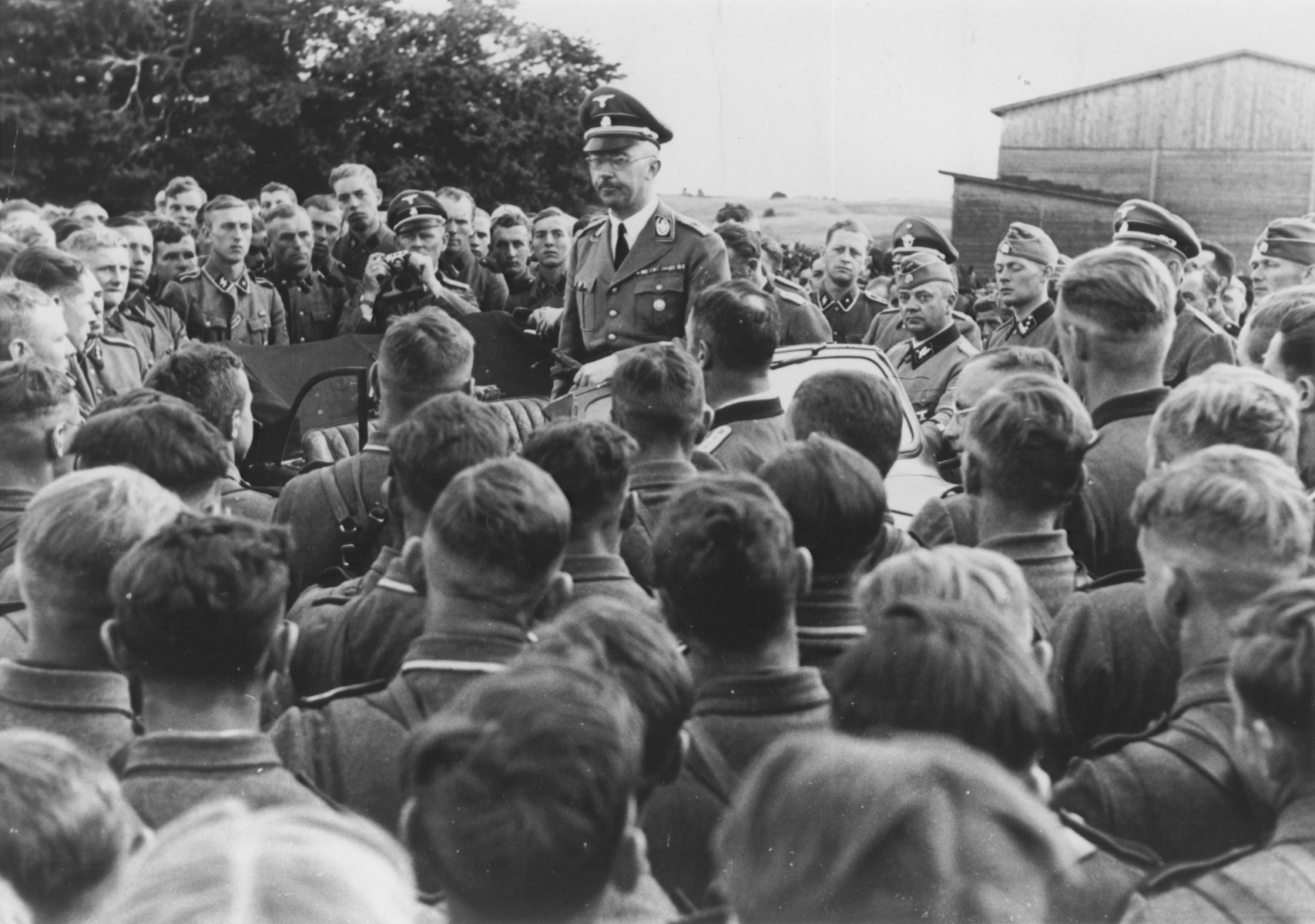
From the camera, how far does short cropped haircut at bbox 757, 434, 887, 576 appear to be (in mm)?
2914

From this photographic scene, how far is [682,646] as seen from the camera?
2775 mm

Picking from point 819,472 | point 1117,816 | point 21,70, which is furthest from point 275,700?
point 21,70

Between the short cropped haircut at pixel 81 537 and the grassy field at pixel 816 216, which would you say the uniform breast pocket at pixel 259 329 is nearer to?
the grassy field at pixel 816 216

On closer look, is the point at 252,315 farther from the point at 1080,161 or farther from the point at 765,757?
the point at 1080,161

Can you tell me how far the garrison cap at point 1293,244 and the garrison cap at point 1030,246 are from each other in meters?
0.99

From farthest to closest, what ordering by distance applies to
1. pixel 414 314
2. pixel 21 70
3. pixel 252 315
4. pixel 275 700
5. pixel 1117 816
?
pixel 21 70 < pixel 252 315 < pixel 414 314 < pixel 275 700 < pixel 1117 816

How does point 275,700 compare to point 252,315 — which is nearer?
point 275,700

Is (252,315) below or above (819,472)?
below

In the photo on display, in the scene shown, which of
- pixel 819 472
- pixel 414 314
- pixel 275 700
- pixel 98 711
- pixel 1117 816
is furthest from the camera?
pixel 414 314

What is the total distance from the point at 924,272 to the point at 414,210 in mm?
2664

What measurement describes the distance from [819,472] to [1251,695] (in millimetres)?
1058

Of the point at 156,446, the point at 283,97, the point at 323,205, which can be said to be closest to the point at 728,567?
the point at 156,446

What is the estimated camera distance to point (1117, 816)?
2.35m

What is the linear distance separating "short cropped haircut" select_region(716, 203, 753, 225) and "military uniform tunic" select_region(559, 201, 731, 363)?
8.44ft
